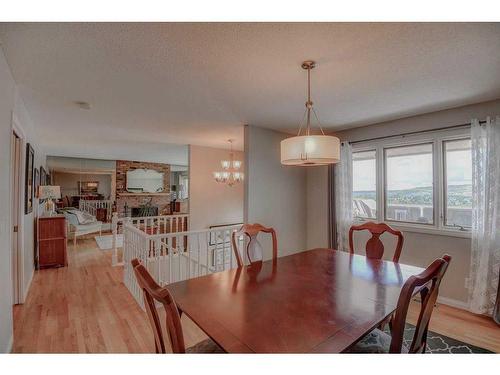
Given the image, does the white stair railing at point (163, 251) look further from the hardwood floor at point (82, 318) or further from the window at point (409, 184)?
the window at point (409, 184)

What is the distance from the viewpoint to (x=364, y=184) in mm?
3895

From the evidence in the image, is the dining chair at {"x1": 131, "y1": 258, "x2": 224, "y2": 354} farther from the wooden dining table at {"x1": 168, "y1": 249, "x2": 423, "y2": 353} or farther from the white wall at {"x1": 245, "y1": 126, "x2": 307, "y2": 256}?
the white wall at {"x1": 245, "y1": 126, "x2": 307, "y2": 256}

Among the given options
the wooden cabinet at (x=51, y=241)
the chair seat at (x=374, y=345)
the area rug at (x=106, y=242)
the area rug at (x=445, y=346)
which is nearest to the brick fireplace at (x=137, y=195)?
the area rug at (x=106, y=242)

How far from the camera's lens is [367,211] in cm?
384

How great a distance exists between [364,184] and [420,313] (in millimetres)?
2974

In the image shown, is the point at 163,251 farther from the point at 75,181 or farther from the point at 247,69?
the point at 75,181

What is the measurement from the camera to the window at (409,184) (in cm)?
323

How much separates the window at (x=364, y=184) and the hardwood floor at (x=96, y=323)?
4.66 feet

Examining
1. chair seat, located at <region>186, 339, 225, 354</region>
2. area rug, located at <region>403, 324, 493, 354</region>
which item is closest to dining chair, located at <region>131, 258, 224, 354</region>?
chair seat, located at <region>186, 339, 225, 354</region>

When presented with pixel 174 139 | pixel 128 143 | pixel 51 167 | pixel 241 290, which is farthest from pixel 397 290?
pixel 51 167

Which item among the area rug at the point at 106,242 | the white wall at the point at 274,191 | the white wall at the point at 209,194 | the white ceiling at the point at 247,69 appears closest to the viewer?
the white ceiling at the point at 247,69

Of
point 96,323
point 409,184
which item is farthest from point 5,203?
point 409,184
